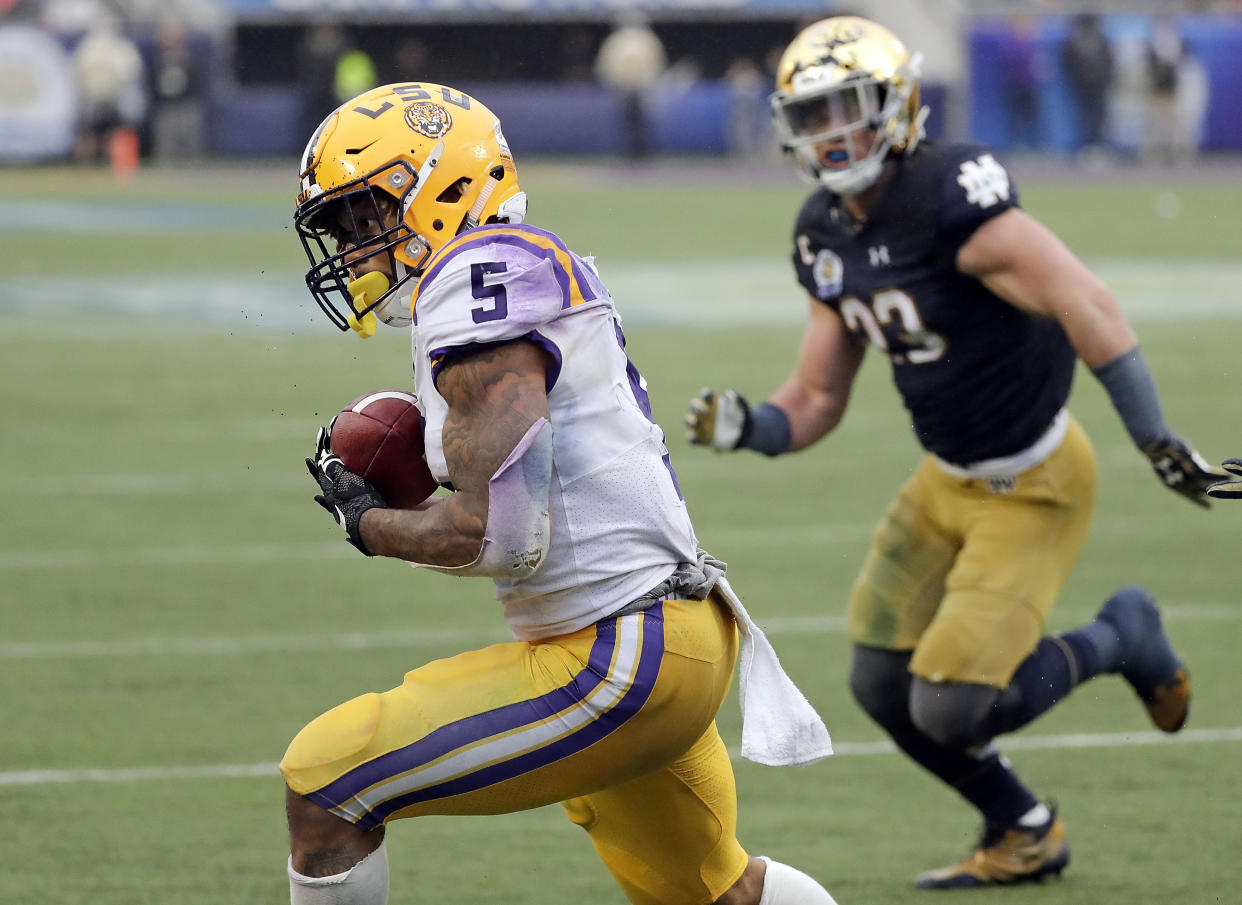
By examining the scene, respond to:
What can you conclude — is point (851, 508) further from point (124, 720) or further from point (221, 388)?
point (221, 388)

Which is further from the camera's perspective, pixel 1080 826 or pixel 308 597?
pixel 308 597

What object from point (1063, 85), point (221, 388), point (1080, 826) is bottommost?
point (1063, 85)

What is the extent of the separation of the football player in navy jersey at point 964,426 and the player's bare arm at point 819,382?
7cm

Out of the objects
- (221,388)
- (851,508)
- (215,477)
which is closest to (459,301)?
(851,508)

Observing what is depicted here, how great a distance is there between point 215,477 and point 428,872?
4865 millimetres

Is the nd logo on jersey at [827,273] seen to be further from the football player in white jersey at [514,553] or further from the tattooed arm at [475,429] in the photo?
the tattooed arm at [475,429]

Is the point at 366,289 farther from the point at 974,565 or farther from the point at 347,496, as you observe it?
the point at 974,565

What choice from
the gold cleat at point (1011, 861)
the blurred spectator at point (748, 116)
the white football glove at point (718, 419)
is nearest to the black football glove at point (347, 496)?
the white football glove at point (718, 419)

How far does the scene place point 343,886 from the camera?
3.08 meters

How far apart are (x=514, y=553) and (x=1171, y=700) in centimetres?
233

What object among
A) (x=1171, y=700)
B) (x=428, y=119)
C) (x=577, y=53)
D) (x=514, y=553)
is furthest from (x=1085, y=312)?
(x=577, y=53)

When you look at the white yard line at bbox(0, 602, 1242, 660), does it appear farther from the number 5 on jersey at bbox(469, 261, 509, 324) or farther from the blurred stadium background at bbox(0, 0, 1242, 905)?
the number 5 on jersey at bbox(469, 261, 509, 324)

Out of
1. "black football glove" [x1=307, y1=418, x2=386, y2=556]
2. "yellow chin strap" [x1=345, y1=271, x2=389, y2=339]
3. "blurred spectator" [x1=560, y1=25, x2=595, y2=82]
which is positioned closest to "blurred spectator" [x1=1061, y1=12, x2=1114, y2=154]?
"blurred spectator" [x1=560, y1=25, x2=595, y2=82]

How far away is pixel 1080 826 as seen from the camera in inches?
195
